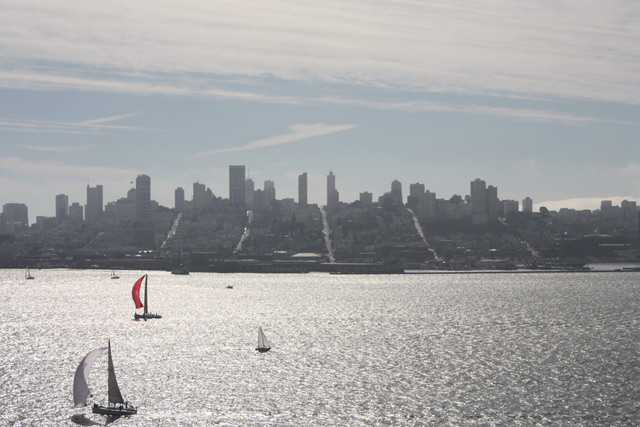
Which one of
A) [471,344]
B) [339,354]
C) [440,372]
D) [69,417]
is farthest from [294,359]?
[69,417]

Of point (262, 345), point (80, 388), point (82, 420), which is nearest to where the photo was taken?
point (82, 420)

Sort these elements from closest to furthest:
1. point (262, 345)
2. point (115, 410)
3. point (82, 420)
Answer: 1. point (82, 420)
2. point (115, 410)
3. point (262, 345)

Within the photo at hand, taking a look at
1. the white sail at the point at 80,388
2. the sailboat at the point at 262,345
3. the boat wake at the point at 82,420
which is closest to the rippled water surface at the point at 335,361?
the boat wake at the point at 82,420

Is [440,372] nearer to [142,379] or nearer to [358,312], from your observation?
[142,379]

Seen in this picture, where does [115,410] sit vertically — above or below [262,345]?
below

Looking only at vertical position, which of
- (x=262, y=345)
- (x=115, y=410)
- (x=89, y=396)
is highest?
(x=262, y=345)

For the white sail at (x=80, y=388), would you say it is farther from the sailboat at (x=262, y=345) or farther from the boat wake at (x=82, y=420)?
the sailboat at (x=262, y=345)

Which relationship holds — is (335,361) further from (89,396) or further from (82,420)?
(82,420)

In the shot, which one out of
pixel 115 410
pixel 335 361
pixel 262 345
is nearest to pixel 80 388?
pixel 115 410
